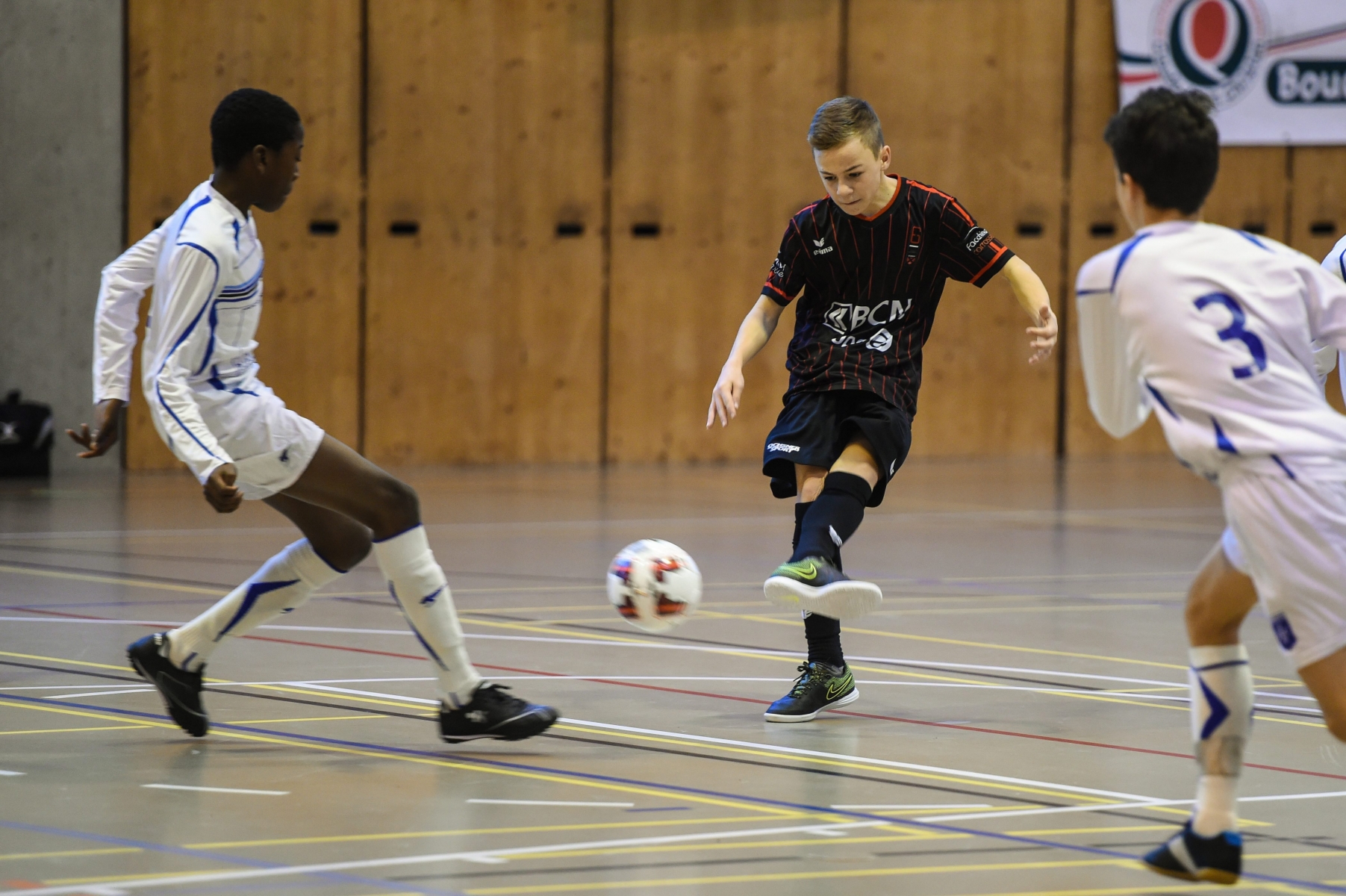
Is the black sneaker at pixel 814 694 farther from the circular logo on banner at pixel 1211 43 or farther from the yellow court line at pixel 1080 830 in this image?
the circular logo on banner at pixel 1211 43

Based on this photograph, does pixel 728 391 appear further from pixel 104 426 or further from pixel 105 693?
pixel 105 693

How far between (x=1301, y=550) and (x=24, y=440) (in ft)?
35.7

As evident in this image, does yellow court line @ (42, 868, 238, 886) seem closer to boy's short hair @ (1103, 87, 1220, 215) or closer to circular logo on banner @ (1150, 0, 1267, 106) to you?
boy's short hair @ (1103, 87, 1220, 215)

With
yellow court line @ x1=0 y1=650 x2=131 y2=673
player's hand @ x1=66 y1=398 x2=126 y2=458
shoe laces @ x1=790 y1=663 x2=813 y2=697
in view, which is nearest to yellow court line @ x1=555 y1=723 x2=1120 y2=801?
shoe laces @ x1=790 y1=663 x2=813 y2=697

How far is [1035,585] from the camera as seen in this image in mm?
8078

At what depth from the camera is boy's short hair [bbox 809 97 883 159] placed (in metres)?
5.13

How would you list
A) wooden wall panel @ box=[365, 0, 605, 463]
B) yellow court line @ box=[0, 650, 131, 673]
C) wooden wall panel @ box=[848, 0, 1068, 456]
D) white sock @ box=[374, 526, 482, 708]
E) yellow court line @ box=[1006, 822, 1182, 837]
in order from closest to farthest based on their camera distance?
yellow court line @ box=[1006, 822, 1182, 837] < white sock @ box=[374, 526, 482, 708] < yellow court line @ box=[0, 650, 131, 673] < wooden wall panel @ box=[365, 0, 605, 463] < wooden wall panel @ box=[848, 0, 1068, 456]

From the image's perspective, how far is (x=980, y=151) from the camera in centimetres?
1509

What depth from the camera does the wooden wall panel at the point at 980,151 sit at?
14891 millimetres

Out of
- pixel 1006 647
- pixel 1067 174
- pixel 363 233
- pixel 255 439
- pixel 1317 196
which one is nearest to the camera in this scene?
pixel 255 439

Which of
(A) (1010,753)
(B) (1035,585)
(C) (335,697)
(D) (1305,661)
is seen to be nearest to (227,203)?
(C) (335,697)

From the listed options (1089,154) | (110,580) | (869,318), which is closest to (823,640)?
(869,318)

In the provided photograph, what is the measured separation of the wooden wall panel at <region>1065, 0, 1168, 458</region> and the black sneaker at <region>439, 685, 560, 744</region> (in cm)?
1131

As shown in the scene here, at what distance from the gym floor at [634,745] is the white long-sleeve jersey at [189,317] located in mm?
858
